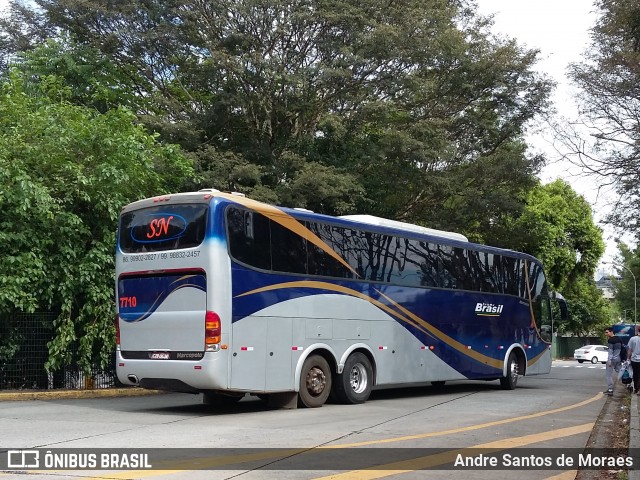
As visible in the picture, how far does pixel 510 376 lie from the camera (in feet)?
71.4

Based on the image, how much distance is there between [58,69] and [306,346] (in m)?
16.9

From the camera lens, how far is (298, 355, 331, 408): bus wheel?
49.5ft

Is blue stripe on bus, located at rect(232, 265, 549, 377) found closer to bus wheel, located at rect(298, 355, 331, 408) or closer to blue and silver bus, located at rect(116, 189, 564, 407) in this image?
blue and silver bus, located at rect(116, 189, 564, 407)

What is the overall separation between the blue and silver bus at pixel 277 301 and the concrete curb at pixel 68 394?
10.5 feet

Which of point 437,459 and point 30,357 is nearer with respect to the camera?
point 437,459

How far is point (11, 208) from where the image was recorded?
17172 millimetres

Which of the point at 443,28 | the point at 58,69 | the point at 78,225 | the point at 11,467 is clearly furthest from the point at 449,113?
the point at 11,467

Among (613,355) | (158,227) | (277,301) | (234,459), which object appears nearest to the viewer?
(234,459)

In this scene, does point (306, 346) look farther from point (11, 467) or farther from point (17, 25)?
point (17, 25)

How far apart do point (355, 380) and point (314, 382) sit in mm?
1466

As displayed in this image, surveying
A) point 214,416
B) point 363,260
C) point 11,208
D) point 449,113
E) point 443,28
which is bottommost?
point 214,416

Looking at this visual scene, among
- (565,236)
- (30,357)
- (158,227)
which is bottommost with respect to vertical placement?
(30,357)

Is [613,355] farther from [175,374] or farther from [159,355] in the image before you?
[159,355]

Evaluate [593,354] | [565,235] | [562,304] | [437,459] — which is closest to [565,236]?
[565,235]
